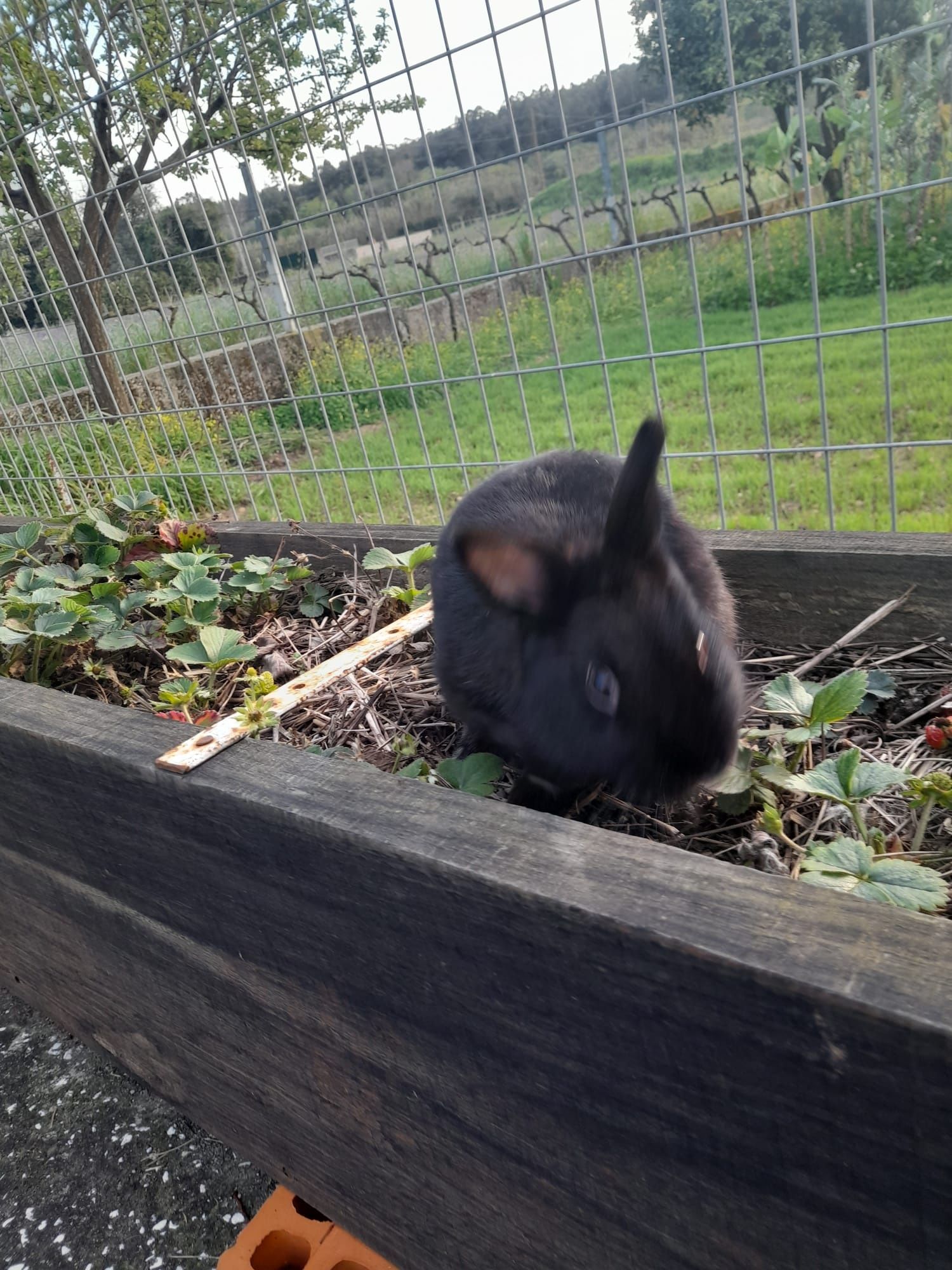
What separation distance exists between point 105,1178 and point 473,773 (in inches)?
56.1

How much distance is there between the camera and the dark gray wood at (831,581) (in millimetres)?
1762

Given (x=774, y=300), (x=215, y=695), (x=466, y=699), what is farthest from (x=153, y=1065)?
(x=774, y=300)

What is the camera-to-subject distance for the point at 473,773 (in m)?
1.48

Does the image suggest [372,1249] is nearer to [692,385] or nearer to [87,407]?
[692,385]

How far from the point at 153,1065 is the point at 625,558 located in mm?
1668

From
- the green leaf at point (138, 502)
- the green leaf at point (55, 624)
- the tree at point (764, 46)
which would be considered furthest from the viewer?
the green leaf at point (138, 502)

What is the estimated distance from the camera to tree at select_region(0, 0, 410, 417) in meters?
2.36

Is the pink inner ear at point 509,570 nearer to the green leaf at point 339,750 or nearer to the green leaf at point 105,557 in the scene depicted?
the green leaf at point 339,750

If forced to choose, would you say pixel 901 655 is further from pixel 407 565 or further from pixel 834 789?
pixel 407 565

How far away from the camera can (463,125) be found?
212 cm

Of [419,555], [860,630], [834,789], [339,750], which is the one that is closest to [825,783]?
[834,789]

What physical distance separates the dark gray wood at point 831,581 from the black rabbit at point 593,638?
0.87 ft

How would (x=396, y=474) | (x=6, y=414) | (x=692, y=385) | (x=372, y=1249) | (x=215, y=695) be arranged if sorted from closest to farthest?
(x=372, y=1249), (x=215, y=695), (x=396, y=474), (x=692, y=385), (x=6, y=414)

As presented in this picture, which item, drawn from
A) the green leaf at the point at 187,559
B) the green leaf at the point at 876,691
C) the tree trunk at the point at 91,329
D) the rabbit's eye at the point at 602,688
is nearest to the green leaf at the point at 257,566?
the green leaf at the point at 187,559
